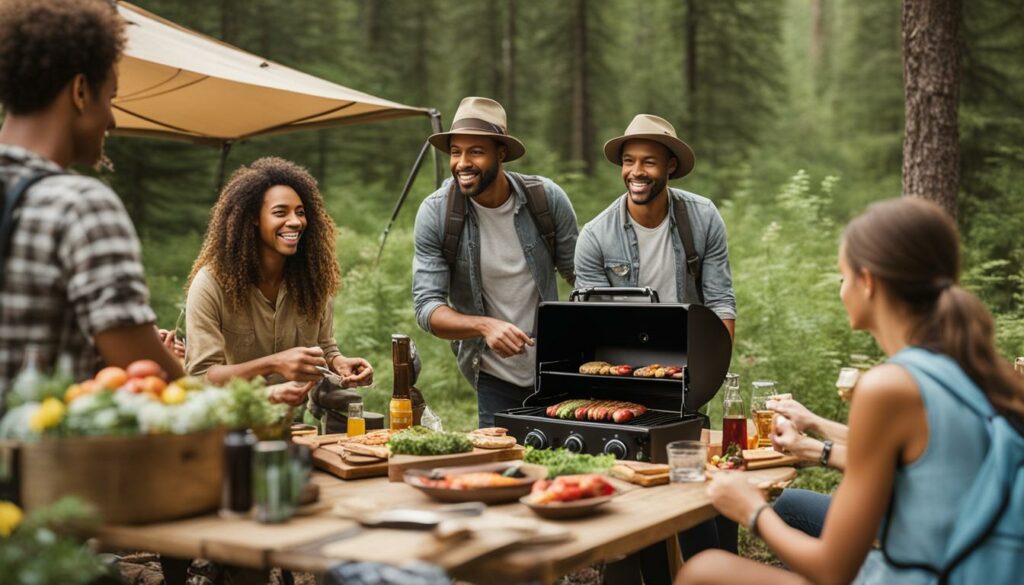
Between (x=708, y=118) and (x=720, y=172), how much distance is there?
2763 mm

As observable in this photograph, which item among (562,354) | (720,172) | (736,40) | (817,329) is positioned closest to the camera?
(562,354)

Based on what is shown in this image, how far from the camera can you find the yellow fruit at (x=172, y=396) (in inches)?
84.2

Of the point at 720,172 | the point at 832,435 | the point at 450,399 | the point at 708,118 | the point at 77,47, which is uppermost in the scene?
the point at 708,118

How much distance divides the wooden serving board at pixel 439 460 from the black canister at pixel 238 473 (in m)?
0.67

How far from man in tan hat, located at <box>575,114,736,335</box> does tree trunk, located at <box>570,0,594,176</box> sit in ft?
42.8

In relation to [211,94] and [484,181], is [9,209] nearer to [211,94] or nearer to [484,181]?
[484,181]

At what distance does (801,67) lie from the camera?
24312mm

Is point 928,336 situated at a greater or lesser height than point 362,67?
lesser

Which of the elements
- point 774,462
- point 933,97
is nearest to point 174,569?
A: point 774,462

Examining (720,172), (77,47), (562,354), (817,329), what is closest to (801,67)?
(720,172)

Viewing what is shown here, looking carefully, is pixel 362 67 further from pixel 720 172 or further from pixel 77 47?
pixel 77 47

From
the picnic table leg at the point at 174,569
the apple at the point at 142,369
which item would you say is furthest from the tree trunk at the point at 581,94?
the apple at the point at 142,369

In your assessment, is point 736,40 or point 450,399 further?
point 736,40

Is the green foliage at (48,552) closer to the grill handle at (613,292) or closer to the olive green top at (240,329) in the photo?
the olive green top at (240,329)
